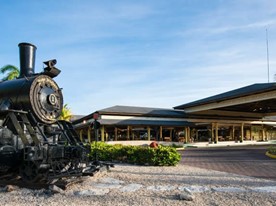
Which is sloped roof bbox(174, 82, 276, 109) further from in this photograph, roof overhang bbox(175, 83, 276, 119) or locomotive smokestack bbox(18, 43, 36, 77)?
locomotive smokestack bbox(18, 43, 36, 77)

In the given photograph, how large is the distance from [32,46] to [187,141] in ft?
87.3

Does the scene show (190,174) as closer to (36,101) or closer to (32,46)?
(36,101)

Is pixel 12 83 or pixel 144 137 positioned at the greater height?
pixel 12 83

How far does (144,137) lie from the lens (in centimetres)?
3547

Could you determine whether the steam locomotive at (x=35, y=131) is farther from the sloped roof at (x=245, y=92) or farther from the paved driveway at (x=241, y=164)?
the sloped roof at (x=245, y=92)

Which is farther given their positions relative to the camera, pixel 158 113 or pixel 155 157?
pixel 158 113

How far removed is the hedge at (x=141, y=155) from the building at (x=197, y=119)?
38.9 ft

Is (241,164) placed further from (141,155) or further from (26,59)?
(26,59)

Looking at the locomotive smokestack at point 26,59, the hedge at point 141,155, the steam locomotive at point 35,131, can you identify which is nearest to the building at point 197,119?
the hedge at point 141,155

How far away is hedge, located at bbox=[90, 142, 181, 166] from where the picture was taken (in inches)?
519

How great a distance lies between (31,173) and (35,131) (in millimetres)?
1145

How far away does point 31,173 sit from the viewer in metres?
8.45

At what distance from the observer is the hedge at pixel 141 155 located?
43.3 feet

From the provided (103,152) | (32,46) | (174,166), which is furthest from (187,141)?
(32,46)
